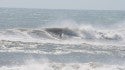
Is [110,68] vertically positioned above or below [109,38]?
above

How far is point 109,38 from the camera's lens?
194 feet

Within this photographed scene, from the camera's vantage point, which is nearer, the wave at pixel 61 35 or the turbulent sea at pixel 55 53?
the turbulent sea at pixel 55 53

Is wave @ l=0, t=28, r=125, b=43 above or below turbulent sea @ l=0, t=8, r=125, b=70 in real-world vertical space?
below

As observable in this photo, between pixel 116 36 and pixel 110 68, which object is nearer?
pixel 110 68

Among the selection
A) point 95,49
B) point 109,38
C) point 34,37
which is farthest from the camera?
point 109,38

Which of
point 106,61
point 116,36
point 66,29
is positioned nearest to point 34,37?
point 66,29

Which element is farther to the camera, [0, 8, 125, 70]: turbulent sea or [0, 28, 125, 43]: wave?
[0, 28, 125, 43]: wave

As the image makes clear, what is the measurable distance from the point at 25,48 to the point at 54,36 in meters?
13.5

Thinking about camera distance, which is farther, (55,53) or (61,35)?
(61,35)

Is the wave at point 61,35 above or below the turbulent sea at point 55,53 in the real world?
below

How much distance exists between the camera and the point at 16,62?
33375 millimetres

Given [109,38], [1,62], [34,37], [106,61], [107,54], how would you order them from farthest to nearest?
1. [109,38]
2. [34,37]
3. [107,54]
4. [106,61]
5. [1,62]

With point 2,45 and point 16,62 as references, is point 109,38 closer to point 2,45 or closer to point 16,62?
point 2,45

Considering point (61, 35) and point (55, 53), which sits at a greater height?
point (55, 53)
